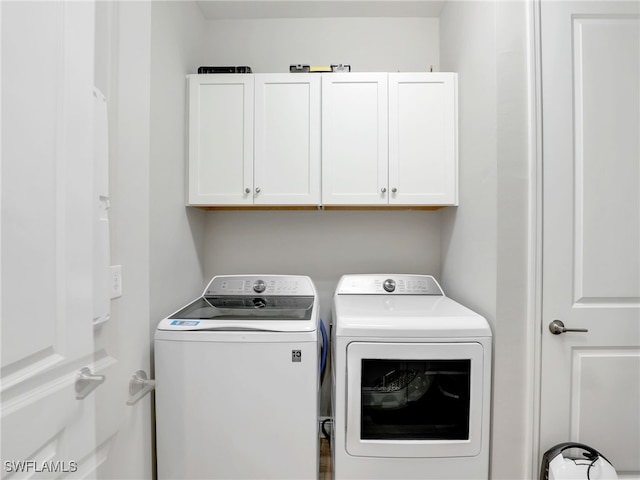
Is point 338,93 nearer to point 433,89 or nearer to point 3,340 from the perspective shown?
point 433,89

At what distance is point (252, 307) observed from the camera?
1.57 meters

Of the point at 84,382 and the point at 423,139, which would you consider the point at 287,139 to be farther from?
the point at 84,382

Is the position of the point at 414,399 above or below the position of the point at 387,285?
below

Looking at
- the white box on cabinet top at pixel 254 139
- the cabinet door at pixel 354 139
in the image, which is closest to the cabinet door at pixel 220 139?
the white box on cabinet top at pixel 254 139

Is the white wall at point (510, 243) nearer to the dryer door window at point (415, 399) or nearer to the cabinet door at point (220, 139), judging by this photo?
the dryer door window at point (415, 399)

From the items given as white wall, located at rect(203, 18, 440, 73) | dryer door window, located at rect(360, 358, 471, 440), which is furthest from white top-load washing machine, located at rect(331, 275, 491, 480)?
white wall, located at rect(203, 18, 440, 73)

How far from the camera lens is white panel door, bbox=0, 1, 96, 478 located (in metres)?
0.55

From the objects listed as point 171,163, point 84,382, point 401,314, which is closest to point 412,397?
point 401,314

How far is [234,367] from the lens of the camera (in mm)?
1249

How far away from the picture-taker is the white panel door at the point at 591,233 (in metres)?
1.25

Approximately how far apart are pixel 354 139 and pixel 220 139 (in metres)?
0.77

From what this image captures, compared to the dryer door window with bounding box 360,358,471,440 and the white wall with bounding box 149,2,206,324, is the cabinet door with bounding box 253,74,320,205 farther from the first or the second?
the dryer door window with bounding box 360,358,471,440

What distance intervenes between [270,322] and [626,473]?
164 cm

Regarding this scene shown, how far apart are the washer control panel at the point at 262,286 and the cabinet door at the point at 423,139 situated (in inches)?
28.3
